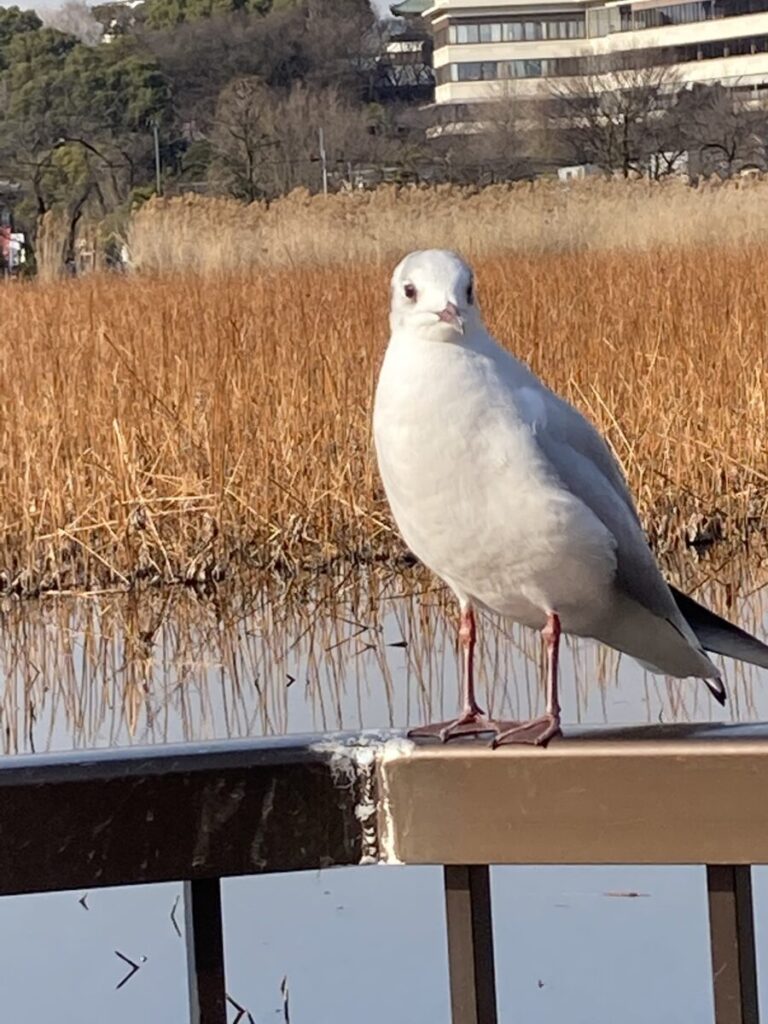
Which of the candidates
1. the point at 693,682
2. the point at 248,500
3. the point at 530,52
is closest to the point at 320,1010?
the point at 693,682

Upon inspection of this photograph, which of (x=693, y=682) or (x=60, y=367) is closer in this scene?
(x=693, y=682)

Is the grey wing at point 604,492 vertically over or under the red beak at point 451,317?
under

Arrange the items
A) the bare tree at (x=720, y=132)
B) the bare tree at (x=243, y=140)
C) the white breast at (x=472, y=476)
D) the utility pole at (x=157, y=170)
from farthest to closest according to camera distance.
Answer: the bare tree at (x=720, y=132), the utility pole at (x=157, y=170), the bare tree at (x=243, y=140), the white breast at (x=472, y=476)

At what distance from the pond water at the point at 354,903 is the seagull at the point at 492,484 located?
40 centimetres

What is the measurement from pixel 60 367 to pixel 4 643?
163 cm

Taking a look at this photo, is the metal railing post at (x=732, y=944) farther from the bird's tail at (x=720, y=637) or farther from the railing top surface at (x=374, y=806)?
the bird's tail at (x=720, y=637)

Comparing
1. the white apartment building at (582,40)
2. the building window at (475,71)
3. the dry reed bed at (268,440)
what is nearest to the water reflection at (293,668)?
the dry reed bed at (268,440)

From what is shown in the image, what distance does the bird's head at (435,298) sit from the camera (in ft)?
6.27

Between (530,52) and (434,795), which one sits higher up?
(530,52)

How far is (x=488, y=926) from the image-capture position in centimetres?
136

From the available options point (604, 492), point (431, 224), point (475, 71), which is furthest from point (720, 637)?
point (475, 71)

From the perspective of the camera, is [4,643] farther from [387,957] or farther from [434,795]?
[434,795]

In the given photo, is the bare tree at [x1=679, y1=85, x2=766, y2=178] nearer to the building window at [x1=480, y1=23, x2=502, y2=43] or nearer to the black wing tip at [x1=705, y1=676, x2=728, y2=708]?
the building window at [x1=480, y1=23, x2=502, y2=43]

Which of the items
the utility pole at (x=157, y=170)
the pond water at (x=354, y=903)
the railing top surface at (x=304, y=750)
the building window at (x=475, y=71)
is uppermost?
the building window at (x=475, y=71)
